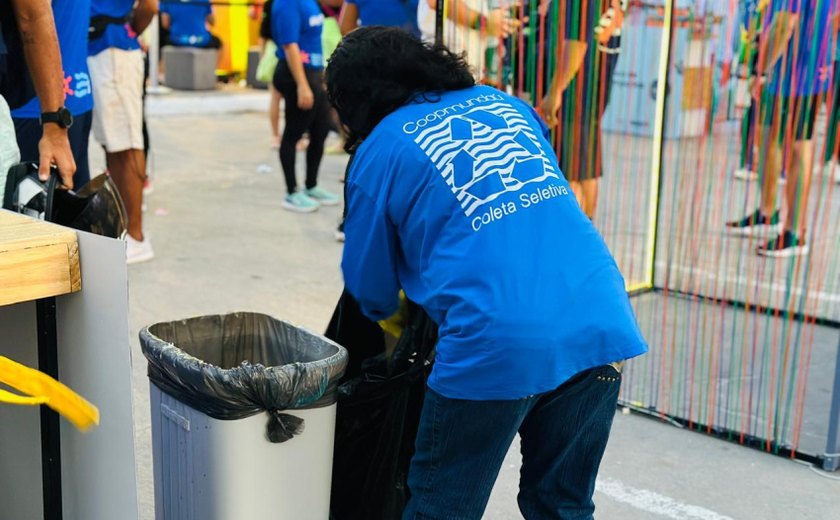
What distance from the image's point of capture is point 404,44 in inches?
89.1

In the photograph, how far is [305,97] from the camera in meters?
6.54

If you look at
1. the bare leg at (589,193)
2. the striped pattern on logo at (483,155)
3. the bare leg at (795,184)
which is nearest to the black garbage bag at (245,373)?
the striped pattern on logo at (483,155)

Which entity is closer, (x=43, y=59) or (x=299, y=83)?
(x=43, y=59)

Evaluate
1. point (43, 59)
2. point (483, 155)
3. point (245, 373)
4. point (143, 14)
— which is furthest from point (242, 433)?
point (143, 14)

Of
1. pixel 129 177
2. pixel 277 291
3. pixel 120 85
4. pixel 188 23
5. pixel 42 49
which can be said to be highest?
pixel 42 49

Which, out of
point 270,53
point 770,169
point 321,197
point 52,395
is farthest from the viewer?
point 270,53

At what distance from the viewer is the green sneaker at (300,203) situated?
7027 mm

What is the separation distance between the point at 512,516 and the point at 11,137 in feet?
5.77

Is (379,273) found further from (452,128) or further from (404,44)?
(404,44)

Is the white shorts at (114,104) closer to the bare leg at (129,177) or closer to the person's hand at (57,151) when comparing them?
the bare leg at (129,177)

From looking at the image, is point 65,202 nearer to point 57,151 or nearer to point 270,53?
point 57,151

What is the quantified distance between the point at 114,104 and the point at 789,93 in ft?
10.5

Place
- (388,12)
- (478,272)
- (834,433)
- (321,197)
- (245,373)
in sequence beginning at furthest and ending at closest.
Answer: (321,197) < (388,12) < (834,433) < (245,373) < (478,272)

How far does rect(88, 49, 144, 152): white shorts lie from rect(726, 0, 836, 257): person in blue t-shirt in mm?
3022
